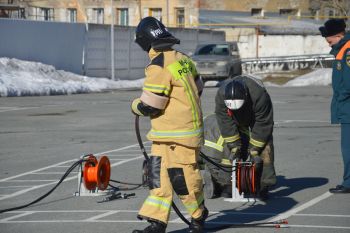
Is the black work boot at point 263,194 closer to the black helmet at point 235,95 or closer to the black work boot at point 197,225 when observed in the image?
the black helmet at point 235,95

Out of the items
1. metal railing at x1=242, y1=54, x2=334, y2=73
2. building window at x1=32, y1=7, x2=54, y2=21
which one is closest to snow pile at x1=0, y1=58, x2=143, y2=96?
metal railing at x1=242, y1=54, x2=334, y2=73

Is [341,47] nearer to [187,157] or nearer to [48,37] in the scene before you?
[187,157]

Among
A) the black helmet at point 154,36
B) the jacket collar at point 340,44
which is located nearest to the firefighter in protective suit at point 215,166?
the jacket collar at point 340,44

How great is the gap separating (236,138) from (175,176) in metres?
2.58

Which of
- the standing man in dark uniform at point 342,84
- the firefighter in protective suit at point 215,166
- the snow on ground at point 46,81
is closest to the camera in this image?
the firefighter in protective suit at point 215,166

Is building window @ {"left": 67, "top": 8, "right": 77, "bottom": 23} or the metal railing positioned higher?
building window @ {"left": 67, "top": 8, "right": 77, "bottom": 23}

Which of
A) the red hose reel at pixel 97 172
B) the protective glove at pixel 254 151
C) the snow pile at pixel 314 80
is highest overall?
the protective glove at pixel 254 151

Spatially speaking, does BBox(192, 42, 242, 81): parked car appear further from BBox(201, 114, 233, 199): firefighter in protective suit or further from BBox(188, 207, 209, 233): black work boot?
BBox(188, 207, 209, 233): black work boot

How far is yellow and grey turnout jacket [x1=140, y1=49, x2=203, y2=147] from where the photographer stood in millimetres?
7652

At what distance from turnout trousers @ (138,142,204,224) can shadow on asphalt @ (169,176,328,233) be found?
768 millimetres

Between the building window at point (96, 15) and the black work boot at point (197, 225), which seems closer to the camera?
the black work boot at point (197, 225)

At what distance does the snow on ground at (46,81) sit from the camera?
3284 cm

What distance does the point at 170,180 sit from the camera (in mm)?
7711

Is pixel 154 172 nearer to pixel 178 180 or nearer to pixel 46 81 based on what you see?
pixel 178 180
